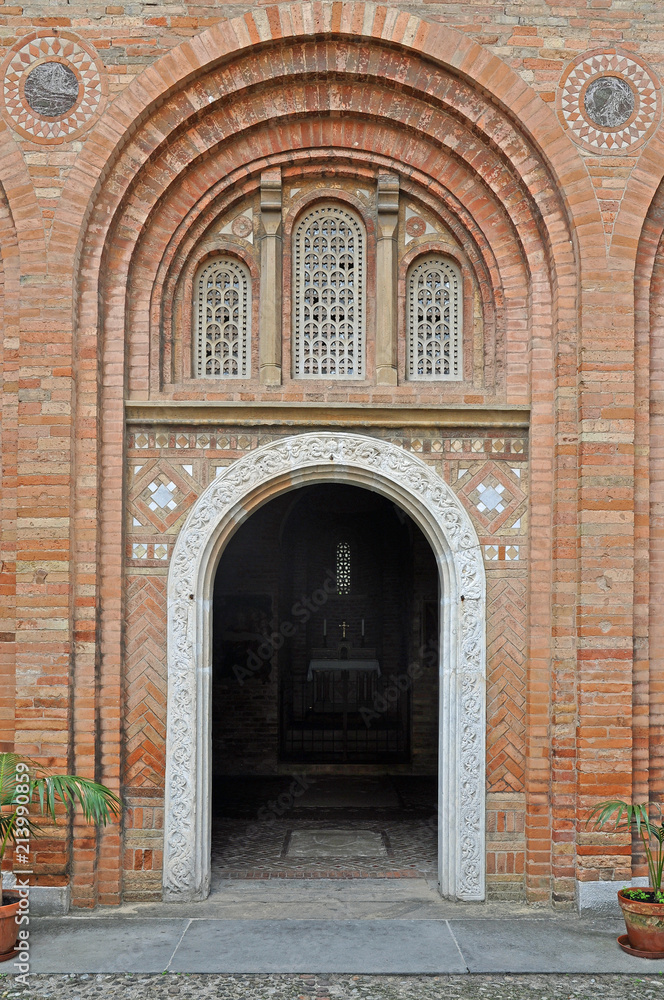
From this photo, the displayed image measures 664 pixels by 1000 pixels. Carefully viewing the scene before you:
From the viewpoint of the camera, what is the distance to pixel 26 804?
609 centimetres

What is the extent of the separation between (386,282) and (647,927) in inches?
188

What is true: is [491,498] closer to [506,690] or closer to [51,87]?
[506,690]

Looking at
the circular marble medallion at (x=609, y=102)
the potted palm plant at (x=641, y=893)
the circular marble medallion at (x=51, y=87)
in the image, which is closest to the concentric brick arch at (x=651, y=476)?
the potted palm plant at (x=641, y=893)

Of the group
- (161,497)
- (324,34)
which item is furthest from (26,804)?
(324,34)

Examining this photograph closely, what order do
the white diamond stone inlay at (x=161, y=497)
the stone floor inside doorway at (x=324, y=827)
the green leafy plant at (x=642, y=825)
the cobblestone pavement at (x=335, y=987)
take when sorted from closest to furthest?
the cobblestone pavement at (x=335, y=987) → the green leafy plant at (x=642, y=825) → the white diamond stone inlay at (x=161, y=497) → the stone floor inside doorway at (x=324, y=827)

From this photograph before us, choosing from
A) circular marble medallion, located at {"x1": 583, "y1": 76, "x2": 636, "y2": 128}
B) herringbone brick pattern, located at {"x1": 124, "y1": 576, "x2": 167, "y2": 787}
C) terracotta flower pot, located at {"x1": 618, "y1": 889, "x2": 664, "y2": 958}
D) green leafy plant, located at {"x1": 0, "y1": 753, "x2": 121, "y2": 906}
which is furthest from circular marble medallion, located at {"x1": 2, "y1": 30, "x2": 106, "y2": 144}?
terracotta flower pot, located at {"x1": 618, "y1": 889, "x2": 664, "y2": 958}

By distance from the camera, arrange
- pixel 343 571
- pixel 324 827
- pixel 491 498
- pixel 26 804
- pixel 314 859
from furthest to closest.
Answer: pixel 343 571, pixel 324 827, pixel 314 859, pixel 491 498, pixel 26 804

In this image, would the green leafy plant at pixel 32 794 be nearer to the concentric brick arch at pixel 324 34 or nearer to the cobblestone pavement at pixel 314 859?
the cobblestone pavement at pixel 314 859

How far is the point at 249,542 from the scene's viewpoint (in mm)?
11859

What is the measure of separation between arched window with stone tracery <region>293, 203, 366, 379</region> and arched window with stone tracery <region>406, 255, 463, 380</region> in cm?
40

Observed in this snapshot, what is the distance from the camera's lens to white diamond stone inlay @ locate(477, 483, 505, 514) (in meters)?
6.81

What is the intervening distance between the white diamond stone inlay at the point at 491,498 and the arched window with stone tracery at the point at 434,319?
3.01ft

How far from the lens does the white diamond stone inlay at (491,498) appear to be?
681 centimetres

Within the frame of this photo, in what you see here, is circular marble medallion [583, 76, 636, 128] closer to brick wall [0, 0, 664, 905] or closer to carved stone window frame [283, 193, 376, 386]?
brick wall [0, 0, 664, 905]
